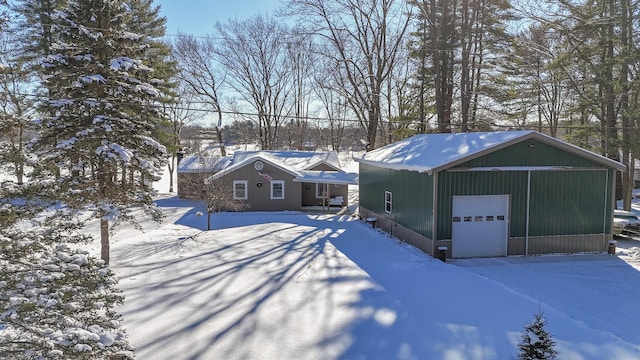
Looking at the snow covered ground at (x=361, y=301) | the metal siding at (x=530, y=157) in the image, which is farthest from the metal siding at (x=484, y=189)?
the snow covered ground at (x=361, y=301)

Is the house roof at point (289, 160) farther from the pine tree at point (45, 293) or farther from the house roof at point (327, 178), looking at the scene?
the pine tree at point (45, 293)

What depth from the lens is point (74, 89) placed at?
10.8m

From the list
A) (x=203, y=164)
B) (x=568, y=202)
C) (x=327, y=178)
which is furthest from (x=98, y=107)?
(x=568, y=202)

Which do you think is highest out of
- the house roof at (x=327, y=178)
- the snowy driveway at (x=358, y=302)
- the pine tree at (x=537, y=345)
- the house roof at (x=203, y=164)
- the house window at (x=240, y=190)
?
the house roof at (x=203, y=164)

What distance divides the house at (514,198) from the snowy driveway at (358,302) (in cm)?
70

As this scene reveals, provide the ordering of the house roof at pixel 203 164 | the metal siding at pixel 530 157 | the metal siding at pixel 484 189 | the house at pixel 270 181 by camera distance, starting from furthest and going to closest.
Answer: the house roof at pixel 203 164, the house at pixel 270 181, the metal siding at pixel 530 157, the metal siding at pixel 484 189

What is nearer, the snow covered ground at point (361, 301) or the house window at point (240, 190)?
the snow covered ground at point (361, 301)

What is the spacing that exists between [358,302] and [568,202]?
8464 millimetres

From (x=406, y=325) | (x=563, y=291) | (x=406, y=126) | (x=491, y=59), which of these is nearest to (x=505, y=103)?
(x=491, y=59)

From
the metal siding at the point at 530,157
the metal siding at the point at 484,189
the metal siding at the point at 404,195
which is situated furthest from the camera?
the metal siding at the point at 404,195

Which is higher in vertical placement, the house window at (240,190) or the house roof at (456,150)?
the house roof at (456,150)

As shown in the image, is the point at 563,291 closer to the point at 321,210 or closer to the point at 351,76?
the point at 321,210

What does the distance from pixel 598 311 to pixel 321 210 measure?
1654 centimetres

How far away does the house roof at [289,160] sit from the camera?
74.4ft
